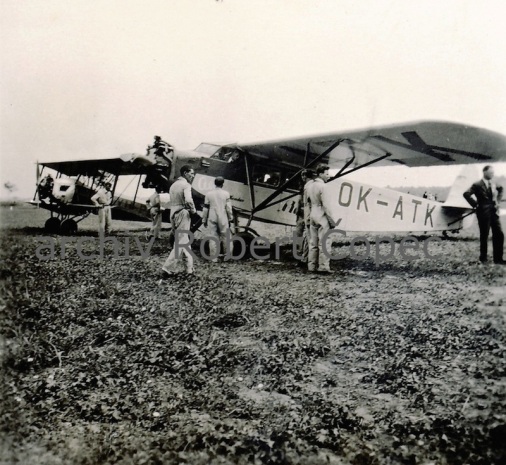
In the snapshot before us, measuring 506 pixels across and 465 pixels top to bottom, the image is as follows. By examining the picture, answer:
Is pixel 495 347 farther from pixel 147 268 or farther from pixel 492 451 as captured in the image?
pixel 147 268

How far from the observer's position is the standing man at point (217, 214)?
20.8 feet

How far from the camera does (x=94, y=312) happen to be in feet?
13.4

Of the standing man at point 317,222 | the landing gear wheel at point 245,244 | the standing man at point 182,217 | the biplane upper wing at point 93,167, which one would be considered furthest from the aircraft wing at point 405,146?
the biplane upper wing at point 93,167

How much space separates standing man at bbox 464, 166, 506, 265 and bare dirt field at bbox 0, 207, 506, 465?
789mm

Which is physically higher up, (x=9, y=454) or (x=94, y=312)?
(x=94, y=312)

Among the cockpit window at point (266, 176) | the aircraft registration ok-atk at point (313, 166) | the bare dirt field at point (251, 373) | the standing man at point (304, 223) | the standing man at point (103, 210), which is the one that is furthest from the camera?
the standing man at point (103, 210)

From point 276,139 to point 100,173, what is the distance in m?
4.87

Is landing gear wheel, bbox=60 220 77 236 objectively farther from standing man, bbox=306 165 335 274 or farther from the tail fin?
the tail fin

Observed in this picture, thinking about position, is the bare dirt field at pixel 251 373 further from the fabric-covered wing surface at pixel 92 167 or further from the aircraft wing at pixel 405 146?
the fabric-covered wing surface at pixel 92 167

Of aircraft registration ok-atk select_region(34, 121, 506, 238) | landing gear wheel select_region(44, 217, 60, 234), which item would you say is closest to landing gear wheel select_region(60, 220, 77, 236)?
aircraft registration ok-atk select_region(34, 121, 506, 238)

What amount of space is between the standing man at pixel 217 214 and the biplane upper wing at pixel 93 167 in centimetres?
261

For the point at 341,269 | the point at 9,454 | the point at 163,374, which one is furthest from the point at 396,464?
the point at 341,269

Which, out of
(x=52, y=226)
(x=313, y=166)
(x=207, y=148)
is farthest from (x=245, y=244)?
(x=52, y=226)

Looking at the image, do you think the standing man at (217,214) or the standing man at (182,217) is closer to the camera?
the standing man at (182,217)
